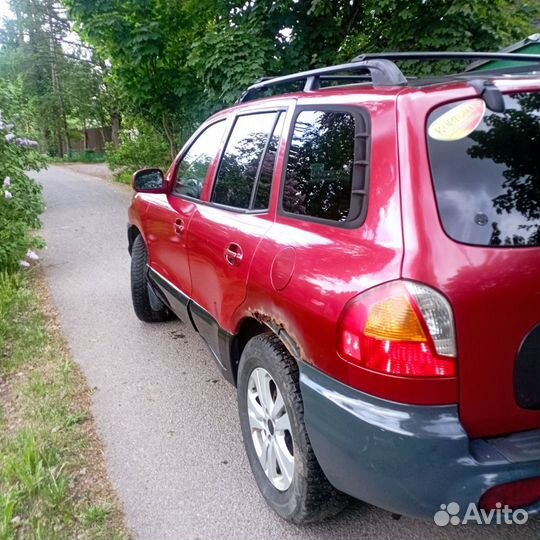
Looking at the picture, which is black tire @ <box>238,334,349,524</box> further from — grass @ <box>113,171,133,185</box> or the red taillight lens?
grass @ <box>113,171,133,185</box>

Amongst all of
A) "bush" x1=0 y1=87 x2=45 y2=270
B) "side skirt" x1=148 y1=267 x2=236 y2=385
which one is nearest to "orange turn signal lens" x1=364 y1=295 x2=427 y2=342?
"side skirt" x1=148 y1=267 x2=236 y2=385

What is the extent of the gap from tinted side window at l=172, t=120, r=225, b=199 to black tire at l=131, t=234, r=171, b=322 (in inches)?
37.8

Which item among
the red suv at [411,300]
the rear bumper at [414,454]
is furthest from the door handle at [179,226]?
the rear bumper at [414,454]

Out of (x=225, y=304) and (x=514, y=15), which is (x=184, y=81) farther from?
(x=225, y=304)

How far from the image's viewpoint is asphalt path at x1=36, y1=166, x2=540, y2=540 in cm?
230

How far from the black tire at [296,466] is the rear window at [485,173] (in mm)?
897

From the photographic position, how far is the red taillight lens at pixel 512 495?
5.26 ft

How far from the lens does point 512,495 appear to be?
1.63 m

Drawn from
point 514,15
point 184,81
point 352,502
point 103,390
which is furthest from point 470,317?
point 184,81

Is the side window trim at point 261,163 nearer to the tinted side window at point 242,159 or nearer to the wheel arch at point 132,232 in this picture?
the tinted side window at point 242,159

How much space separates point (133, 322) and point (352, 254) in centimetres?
358

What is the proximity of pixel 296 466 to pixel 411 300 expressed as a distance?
913mm

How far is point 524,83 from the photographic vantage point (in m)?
1.83

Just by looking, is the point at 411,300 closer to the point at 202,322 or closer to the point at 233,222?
the point at 233,222
